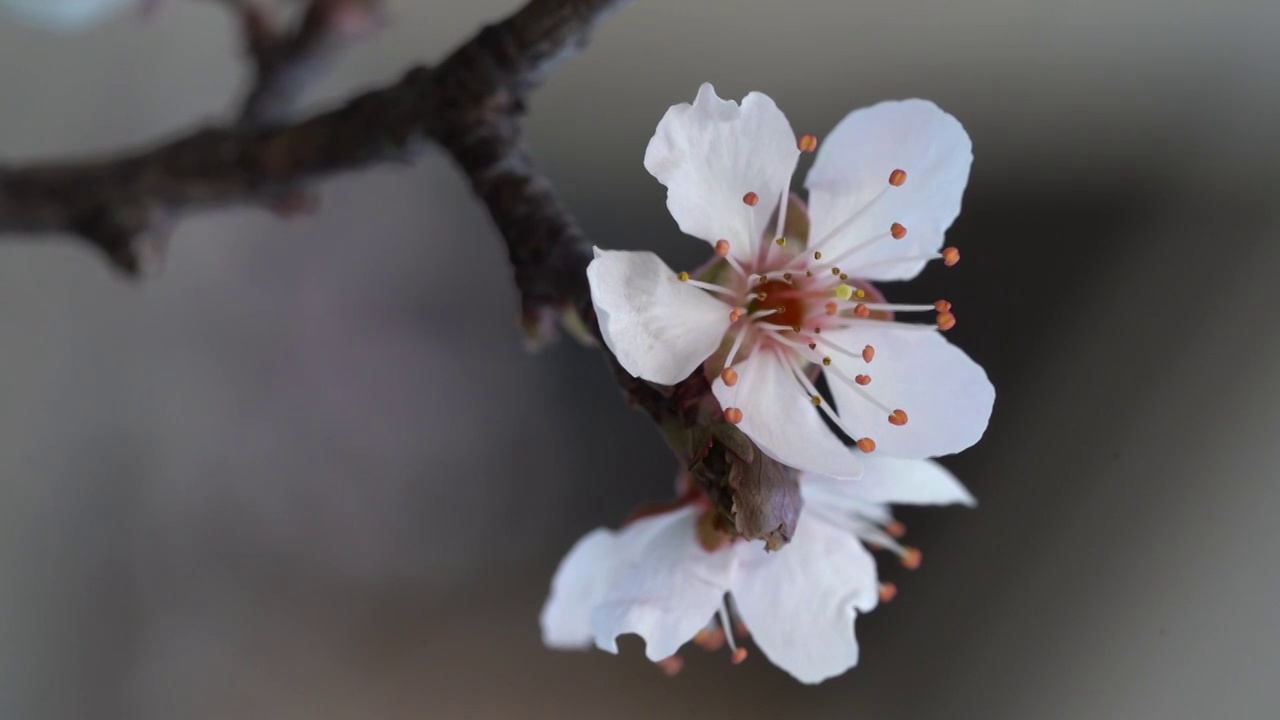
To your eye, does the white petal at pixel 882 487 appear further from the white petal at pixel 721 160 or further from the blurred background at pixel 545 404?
the blurred background at pixel 545 404

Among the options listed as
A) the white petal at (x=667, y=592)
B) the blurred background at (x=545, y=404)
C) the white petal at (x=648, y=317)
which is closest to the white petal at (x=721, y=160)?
the white petal at (x=648, y=317)

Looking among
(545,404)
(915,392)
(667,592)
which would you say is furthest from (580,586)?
(545,404)

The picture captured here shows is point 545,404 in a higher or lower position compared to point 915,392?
lower

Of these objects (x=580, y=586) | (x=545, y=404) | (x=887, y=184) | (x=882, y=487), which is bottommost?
(x=545, y=404)

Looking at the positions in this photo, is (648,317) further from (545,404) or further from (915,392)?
(545,404)

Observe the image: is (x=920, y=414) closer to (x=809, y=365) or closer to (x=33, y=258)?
(x=809, y=365)

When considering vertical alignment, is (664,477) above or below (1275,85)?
below

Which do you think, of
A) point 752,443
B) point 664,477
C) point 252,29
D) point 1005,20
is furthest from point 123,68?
point 752,443
